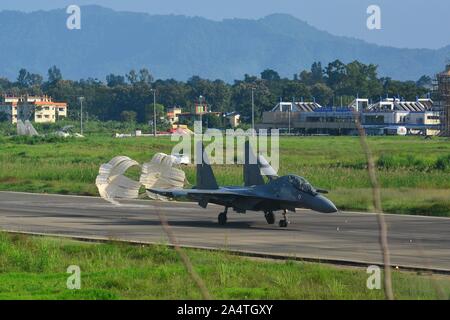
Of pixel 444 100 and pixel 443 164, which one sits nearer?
pixel 443 164

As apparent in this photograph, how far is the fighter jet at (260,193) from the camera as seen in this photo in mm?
34625

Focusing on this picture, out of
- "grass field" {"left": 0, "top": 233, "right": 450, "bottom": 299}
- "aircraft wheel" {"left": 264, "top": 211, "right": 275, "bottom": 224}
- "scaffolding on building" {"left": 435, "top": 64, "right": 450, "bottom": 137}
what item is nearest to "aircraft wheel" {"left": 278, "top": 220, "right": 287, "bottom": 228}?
"aircraft wheel" {"left": 264, "top": 211, "right": 275, "bottom": 224}

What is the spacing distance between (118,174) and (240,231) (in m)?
15.3

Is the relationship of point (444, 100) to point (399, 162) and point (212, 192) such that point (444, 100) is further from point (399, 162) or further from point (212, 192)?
point (212, 192)

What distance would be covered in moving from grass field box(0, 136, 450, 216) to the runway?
13.0ft

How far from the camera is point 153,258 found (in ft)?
84.4

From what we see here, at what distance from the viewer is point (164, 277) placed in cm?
2183

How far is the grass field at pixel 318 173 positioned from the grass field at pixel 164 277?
18.4 metres

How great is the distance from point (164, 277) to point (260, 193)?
545 inches
